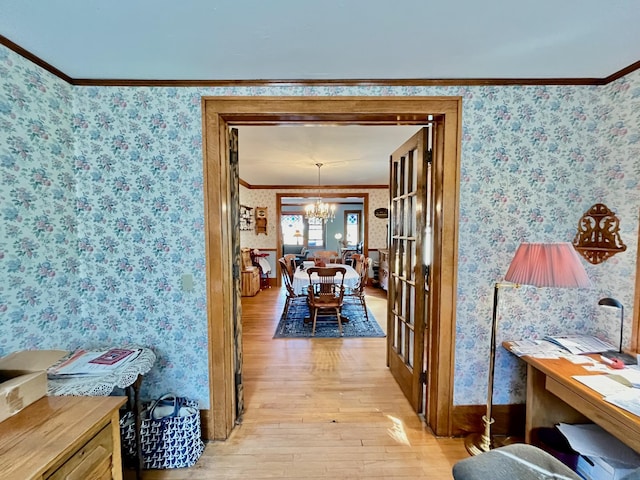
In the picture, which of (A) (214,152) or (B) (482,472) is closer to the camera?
(B) (482,472)

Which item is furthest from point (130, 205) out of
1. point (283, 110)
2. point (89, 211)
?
point (283, 110)

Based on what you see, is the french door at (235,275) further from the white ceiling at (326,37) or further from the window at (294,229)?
the window at (294,229)

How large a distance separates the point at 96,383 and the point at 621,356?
2797mm

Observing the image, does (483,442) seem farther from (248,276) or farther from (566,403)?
(248,276)

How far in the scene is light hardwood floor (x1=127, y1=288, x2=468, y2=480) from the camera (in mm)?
1713

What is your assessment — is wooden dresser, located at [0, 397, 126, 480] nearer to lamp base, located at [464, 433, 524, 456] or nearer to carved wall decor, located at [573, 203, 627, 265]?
lamp base, located at [464, 433, 524, 456]

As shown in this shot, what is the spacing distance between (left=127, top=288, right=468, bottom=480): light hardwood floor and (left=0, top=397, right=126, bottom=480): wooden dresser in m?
0.79

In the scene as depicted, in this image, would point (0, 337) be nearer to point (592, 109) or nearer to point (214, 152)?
point (214, 152)

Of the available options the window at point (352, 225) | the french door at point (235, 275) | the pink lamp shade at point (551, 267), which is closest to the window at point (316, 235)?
the window at point (352, 225)

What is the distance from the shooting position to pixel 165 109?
1856 mm

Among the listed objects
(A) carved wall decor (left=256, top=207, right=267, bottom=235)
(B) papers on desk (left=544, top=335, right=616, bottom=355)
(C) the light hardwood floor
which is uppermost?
(A) carved wall decor (left=256, top=207, right=267, bottom=235)

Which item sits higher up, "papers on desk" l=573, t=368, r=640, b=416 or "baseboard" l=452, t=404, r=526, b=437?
"papers on desk" l=573, t=368, r=640, b=416

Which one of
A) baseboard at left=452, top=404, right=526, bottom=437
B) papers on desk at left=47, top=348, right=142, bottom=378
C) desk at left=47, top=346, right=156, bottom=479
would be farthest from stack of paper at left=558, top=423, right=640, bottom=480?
papers on desk at left=47, top=348, right=142, bottom=378

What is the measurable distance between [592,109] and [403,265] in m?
1.64
